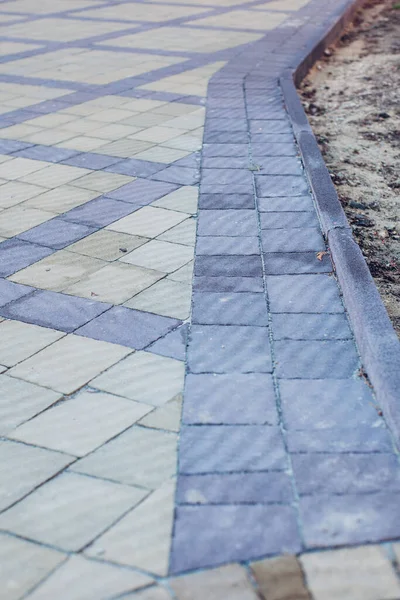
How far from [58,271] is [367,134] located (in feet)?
12.3

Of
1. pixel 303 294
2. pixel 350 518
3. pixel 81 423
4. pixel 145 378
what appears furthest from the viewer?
pixel 303 294

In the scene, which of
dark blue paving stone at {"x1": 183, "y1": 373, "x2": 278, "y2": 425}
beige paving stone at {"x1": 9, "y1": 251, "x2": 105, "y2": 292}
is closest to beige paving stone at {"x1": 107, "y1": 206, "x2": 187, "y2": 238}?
beige paving stone at {"x1": 9, "y1": 251, "x2": 105, "y2": 292}

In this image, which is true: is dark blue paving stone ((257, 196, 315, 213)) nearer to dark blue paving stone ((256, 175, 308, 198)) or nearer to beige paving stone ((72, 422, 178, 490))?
dark blue paving stone ((256, 175, 308, 198))

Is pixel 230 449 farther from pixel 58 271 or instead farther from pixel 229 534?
pixel 58 271

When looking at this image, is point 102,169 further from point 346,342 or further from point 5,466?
point 5,466

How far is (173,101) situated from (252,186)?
247 centimetres

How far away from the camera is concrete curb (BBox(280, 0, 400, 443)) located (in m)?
2.72

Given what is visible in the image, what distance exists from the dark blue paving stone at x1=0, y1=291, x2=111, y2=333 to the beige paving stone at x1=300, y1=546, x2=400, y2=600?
169 centimetres

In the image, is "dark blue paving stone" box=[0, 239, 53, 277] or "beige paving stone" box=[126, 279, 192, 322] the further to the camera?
"dark blue paving stone" box=[0, 239, 53, 277]

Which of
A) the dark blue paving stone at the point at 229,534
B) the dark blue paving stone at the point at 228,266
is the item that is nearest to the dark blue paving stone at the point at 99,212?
the dark blue paving stone at the point at 228,266

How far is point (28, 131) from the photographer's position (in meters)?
6.20

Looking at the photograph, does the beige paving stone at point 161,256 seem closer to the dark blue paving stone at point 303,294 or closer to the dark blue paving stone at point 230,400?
the dark blue paving stone at point 303,294

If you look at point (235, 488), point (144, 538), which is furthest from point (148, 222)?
point (144, 538)

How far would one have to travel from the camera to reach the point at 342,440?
2.57 m
